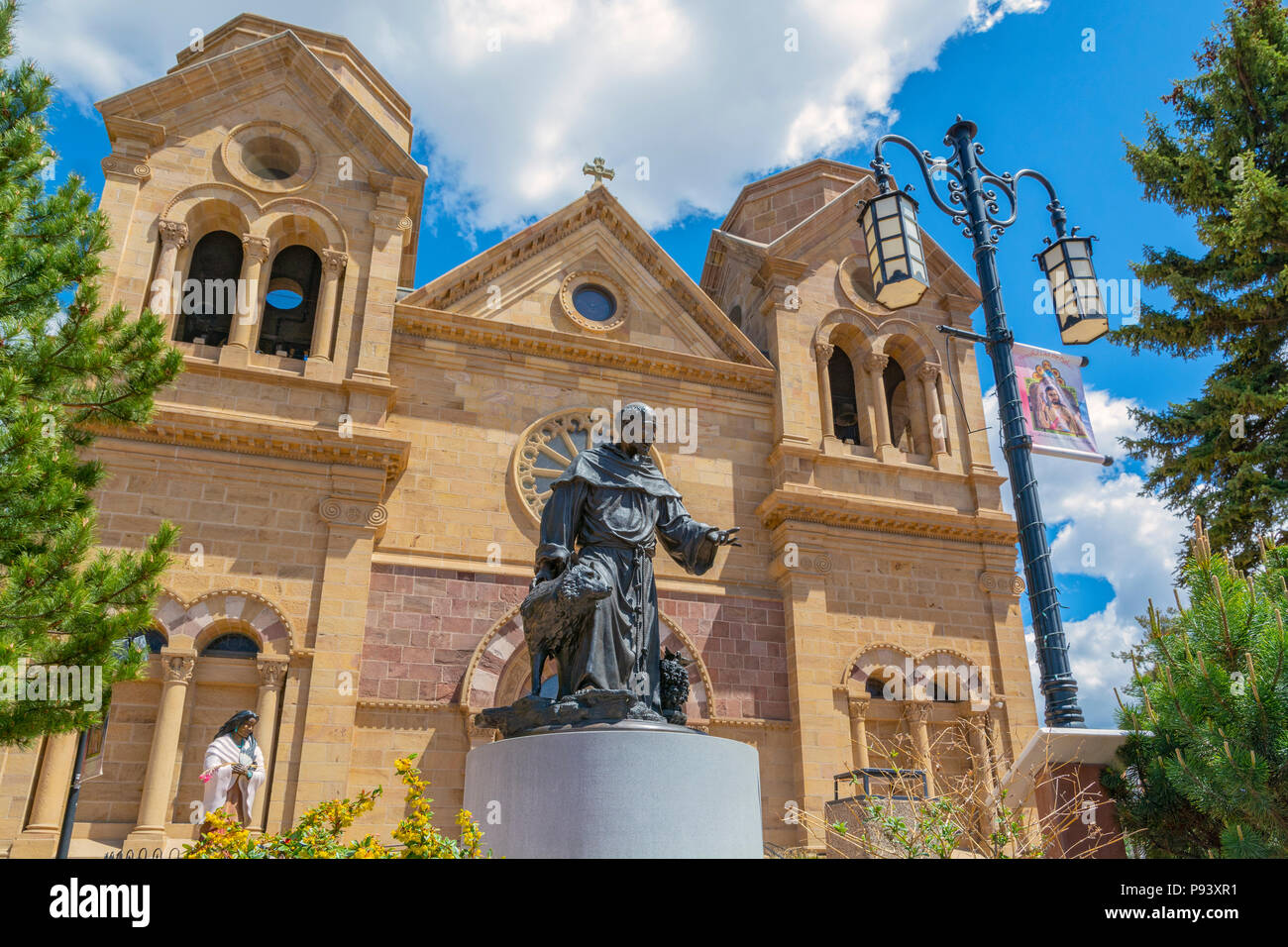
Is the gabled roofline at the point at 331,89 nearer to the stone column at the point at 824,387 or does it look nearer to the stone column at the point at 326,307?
the stone column at the point at 326,307

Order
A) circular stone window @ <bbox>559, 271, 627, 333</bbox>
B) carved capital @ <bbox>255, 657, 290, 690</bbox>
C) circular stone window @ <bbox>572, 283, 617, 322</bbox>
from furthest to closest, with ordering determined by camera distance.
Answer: circular stone window @ <bbox>572, 283, 617, 322</bbox>
circular stone window @ <bbox>559, 271, 627, 333</bbox>
carved capital @ <bbox>255, 657, 290, 690</bbox>

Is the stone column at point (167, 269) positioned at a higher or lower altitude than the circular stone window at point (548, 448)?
higher

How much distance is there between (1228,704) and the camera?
668 centimetres

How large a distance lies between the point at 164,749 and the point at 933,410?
17316mm

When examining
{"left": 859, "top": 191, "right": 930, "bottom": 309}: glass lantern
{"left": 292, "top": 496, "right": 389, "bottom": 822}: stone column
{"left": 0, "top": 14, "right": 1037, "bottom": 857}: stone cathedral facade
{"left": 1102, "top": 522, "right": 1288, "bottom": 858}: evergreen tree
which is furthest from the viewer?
{"left": 0, "top": 14, "right": 1037, "bottom": 857}: stone cathedral facade

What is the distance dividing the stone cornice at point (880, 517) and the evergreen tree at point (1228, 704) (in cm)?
1065

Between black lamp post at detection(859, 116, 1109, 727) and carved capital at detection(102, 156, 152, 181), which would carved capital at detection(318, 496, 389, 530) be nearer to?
carved capital at detection(102, 156, 152, 181)

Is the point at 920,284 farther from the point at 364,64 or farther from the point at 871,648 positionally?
the point at 364,64

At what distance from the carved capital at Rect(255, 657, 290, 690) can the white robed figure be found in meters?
1.93

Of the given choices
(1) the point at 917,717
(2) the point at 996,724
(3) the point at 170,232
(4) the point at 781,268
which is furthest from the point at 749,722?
(3) the point at 170,232

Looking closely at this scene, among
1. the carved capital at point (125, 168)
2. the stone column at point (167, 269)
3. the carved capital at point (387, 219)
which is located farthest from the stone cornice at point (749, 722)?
the carved capital at point (125, 168)

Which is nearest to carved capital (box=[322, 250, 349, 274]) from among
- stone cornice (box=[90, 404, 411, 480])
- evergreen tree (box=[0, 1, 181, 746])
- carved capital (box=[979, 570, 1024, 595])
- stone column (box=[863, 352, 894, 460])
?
stone cornice (box=[90, 404, 411, 480])

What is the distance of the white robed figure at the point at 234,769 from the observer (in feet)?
40.1

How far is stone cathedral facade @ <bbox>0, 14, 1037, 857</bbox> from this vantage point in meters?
14.8
